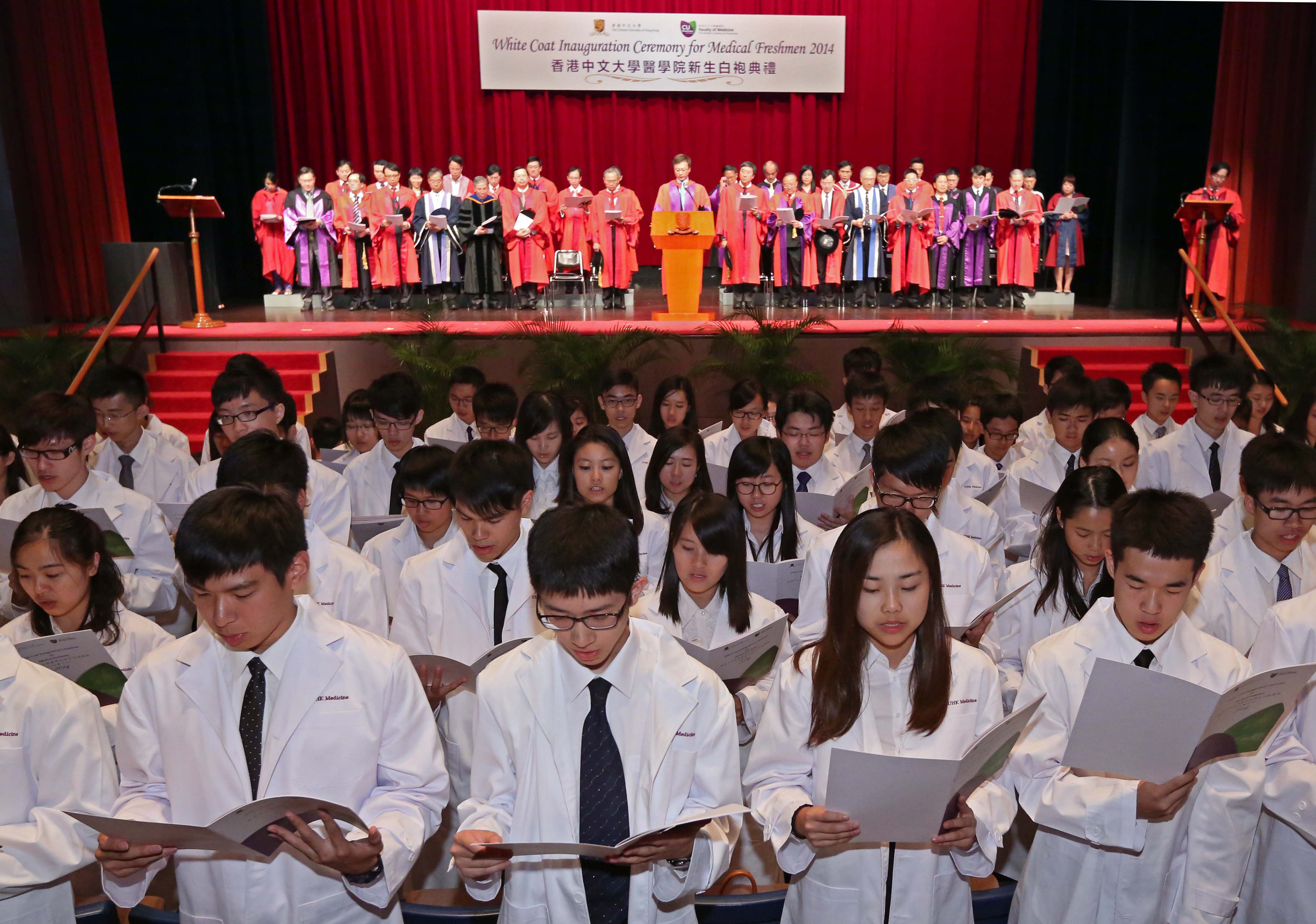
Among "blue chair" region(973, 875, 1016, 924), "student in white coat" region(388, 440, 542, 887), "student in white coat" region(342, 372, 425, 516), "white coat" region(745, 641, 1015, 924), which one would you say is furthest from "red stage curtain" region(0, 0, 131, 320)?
"blue chair" region(973, 875, 1016, 924)

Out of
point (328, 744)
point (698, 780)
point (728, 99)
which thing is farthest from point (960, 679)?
point (728, 99)

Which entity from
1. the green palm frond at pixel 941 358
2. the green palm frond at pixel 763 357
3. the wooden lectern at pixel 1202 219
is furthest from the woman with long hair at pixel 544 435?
the wooden lectern at pixel 1202 219

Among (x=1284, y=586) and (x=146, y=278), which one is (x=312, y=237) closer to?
(x=146, y=278)

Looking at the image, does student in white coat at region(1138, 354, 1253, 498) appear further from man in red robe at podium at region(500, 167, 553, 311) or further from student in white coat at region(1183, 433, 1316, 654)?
man in red robe at podium at region(500, 167, 553, 311)

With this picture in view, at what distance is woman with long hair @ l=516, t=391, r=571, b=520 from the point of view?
4.06m

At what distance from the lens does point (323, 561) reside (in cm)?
282

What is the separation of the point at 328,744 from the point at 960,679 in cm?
118

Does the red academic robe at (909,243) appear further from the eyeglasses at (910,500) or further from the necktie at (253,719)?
the necktie at (253,719)

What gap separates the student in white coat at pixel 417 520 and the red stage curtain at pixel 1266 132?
848 centimetres

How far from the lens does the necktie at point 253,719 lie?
183 cm

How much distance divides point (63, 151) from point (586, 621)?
10149 millimetres

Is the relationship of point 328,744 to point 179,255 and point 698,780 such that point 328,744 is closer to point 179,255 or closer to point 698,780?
point 698,780

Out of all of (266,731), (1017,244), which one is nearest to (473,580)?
(266,731)

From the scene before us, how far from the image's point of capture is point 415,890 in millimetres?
2609
